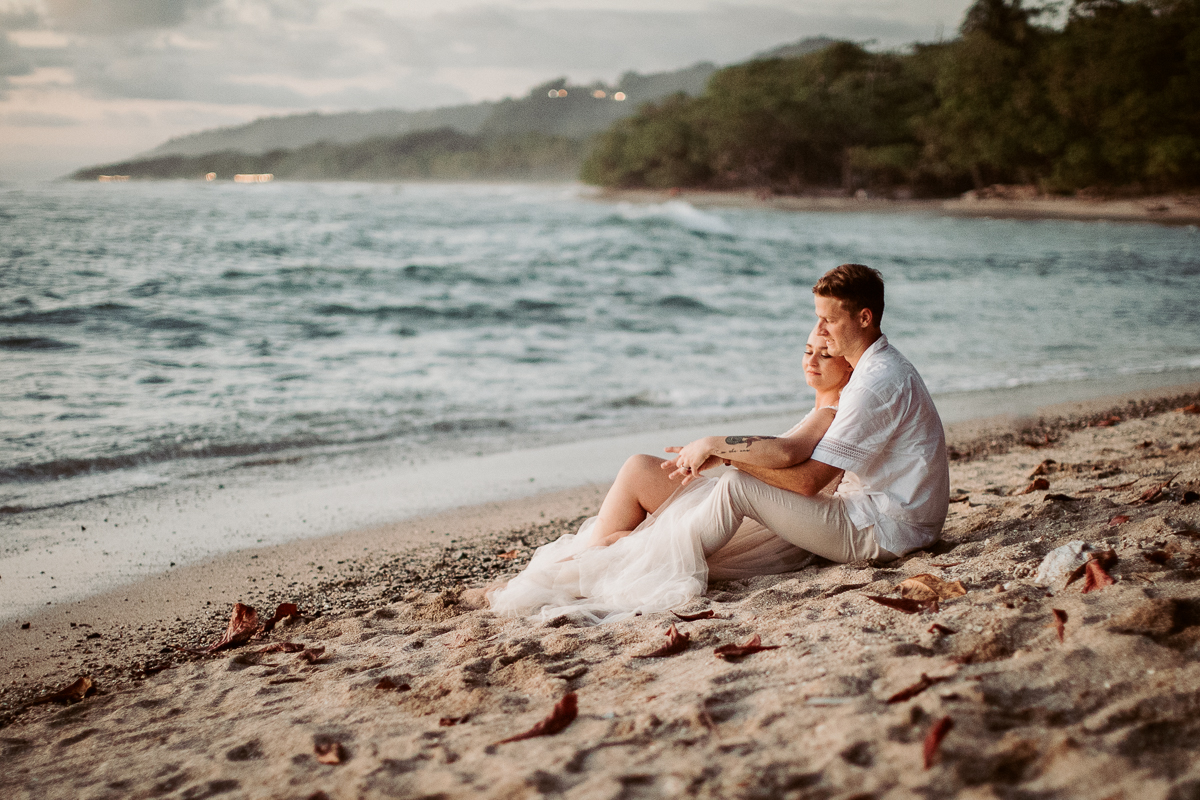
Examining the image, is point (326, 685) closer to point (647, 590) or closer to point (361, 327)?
point (647, 590)

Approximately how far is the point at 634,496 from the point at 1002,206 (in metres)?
51.8

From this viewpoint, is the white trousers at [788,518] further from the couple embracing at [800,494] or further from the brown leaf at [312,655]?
the brown leaf at [312,655]

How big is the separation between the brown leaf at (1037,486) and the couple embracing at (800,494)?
3.79ft

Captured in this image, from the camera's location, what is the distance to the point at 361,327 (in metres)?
12.4

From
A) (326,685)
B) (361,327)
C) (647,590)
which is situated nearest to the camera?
(326,685)

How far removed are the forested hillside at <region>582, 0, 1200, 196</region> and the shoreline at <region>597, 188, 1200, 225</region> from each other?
104 inches

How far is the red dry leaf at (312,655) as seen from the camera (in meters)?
3.02

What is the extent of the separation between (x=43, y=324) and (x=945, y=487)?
11881 mm

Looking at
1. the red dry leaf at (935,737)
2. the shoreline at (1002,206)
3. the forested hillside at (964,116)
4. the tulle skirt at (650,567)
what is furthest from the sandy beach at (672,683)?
the forested hillside at (964,116)

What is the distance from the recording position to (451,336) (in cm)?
1194

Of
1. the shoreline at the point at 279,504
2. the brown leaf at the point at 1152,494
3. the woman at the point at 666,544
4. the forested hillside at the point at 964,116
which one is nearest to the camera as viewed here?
the woman at the point at 666,544

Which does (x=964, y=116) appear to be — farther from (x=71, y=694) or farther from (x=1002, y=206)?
(x=71, y=694)

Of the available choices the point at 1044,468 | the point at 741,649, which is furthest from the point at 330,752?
the point at 1044,468

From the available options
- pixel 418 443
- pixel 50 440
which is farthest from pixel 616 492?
pixel 50 440
